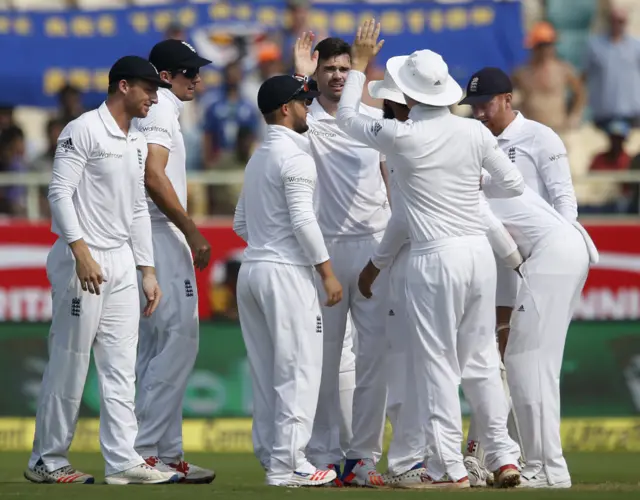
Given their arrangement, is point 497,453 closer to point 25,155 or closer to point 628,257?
point 628,257

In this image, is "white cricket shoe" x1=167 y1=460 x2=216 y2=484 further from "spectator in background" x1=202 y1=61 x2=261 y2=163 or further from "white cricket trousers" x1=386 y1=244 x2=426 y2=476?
"spectator in background" x1=202 y1=61 x2=261 y2=163

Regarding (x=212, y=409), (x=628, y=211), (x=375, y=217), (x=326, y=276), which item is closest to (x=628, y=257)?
(x=628, y=211)

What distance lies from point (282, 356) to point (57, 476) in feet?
4.90

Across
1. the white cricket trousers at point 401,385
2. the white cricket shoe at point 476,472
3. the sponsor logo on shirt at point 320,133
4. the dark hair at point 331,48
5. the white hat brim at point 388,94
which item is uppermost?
the dark hair at point 331,48

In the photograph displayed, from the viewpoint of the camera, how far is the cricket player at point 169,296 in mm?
8945

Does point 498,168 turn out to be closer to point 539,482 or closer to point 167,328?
point 539,482

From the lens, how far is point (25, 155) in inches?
598

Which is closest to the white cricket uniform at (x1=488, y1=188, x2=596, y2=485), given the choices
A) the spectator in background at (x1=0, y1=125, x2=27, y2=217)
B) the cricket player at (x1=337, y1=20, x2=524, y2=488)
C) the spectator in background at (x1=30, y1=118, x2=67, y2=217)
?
the cricket player at (x1=337, y1=20, x2=524, y2=488)

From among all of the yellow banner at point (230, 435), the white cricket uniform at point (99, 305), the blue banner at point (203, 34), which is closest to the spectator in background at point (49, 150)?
the blue banner at point (203, 34)

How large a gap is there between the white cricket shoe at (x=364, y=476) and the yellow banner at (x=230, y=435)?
12.4 feet

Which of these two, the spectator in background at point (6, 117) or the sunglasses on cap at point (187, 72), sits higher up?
the sunglasses on cap at point (187, 72)

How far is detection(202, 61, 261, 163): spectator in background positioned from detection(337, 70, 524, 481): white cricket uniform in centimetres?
676

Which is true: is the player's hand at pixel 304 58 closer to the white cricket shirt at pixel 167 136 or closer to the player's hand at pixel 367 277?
the white cricket shirt at pixel 167 136

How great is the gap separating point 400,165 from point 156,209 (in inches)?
68.0
